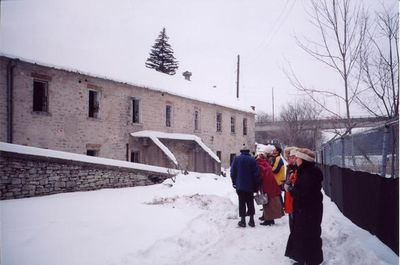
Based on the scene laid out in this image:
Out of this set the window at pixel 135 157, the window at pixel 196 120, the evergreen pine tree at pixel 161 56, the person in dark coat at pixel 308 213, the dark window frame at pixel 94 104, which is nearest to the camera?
the person in dark coat at pixel 308 213

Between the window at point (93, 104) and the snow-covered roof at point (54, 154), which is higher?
the window at point (93, 104)

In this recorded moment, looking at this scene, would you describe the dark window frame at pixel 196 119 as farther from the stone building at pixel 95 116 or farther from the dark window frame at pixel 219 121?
the dark window frame at pixel 219 121

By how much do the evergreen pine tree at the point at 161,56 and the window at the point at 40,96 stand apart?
3102 cm

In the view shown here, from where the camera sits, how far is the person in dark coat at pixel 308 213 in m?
4.46

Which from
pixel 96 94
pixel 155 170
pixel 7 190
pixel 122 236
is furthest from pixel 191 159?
pixel 122 236

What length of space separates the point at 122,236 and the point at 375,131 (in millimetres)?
4910

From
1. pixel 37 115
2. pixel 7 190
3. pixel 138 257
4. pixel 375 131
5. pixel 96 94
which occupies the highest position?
pixel 96 94

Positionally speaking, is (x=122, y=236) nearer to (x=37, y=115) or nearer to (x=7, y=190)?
(x=7, y=190)

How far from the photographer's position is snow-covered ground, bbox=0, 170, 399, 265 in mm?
4711

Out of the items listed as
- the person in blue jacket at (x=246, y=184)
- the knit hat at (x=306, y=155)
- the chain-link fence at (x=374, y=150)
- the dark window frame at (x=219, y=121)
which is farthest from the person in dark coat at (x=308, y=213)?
the dark window frame at (x=219, y=121)

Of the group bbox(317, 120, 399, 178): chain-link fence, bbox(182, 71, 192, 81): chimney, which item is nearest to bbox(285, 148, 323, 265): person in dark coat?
bbox(317, 120, 399, 178): chain-link fence

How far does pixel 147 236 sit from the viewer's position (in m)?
5.87

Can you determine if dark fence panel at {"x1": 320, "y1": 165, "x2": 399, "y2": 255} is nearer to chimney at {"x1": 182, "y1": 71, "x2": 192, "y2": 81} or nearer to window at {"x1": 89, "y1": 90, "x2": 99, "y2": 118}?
window at {"x1": 89, "y1": 90, "x2": 99, "y2": 118}

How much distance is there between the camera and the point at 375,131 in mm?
5656
